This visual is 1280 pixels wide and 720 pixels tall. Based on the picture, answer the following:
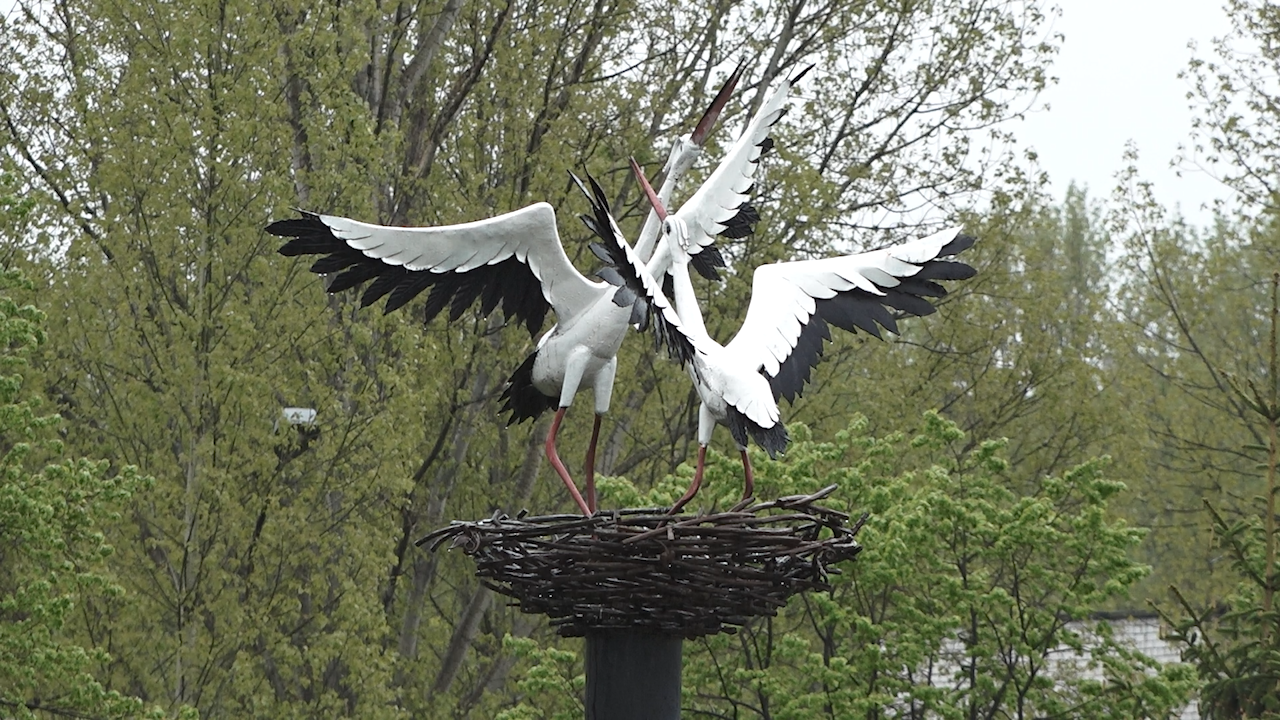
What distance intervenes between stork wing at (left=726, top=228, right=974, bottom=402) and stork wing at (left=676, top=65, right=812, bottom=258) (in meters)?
0.23

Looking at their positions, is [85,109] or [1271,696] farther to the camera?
[85,109]

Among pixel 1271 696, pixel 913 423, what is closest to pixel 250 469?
pixel 1271 696

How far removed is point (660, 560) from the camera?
4.98 m

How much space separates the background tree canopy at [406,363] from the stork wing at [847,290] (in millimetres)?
2714

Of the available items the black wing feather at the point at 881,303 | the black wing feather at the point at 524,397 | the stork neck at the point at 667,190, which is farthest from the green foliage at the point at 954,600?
the stork neck at the point at 667,190

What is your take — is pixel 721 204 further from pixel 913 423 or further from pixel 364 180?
pixel 913 423

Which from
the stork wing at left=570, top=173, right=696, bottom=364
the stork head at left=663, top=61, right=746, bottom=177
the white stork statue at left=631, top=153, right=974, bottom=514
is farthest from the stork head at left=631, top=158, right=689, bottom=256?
the stork wing at left=570, top=173, right=696, bottom=364

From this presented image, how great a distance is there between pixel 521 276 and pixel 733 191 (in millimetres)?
852

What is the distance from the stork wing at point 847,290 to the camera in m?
6.13

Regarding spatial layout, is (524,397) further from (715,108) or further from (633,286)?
(715,108)

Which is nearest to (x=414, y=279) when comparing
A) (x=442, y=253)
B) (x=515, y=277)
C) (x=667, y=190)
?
(x=442, y=253)

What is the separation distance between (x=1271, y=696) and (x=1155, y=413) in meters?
11.9

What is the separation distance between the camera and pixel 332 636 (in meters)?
11.4

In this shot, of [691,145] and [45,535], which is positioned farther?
[45,535]
